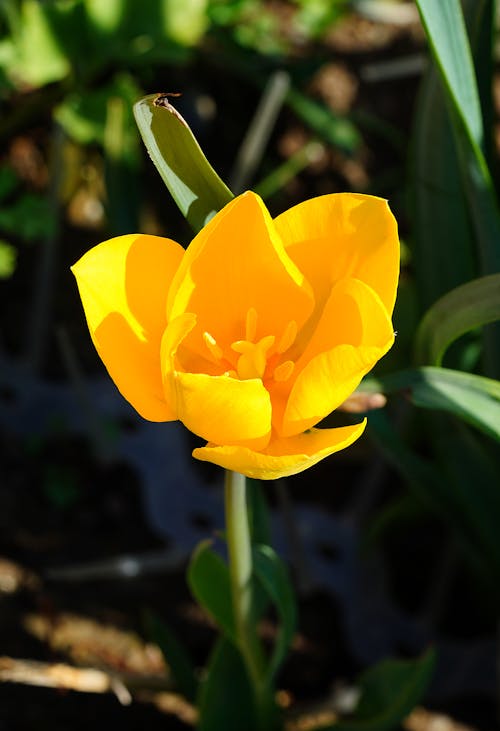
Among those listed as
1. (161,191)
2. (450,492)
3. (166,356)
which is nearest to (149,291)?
(166,356)

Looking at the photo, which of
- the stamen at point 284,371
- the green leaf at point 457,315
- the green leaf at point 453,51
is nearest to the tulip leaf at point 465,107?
the green leaf at point 453,51

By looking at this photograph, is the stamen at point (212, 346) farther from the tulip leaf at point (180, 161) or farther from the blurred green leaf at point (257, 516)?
the blurred green leaf at point (257, 516)

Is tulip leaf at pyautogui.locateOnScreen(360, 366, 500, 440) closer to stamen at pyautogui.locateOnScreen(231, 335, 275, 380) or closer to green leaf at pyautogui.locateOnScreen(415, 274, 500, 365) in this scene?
green leaf at pyautogui.locateOnScreen(415, 274, 500, 365)

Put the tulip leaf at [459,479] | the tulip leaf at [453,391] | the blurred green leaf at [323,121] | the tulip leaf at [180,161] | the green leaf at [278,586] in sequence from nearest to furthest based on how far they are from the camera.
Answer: the tulip leaf at [180,161] → the tulip leaf at [453,391] → the green leaf at [278,586] → the tulip leaf at [459,479] → the blurred green leaf at [323,121]

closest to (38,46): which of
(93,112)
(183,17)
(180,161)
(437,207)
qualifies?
(93,112)

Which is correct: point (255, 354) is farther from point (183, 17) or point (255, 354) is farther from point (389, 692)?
point (183, 17)

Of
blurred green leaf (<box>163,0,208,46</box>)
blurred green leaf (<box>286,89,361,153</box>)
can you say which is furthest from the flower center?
blurred green leaf (<box>286,89,361,153</box>)
